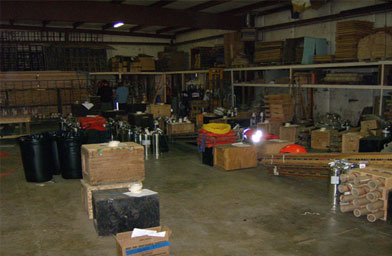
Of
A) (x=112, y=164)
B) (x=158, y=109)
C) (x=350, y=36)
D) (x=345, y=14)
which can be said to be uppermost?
(x=345, y=14)

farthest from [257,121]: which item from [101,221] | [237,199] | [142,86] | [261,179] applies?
[142,86]

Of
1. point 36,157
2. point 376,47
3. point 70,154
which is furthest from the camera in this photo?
point 376,47

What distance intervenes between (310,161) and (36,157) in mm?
5232

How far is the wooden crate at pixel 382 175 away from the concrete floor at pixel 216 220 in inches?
13.9

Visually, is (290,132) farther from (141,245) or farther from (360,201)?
(141,245)

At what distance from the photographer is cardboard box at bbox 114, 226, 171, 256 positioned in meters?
3.85

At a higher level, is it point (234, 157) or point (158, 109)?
point (158, 109)

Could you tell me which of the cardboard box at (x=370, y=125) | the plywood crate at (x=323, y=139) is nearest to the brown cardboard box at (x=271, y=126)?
the plywood crate at (x=323, y=139)

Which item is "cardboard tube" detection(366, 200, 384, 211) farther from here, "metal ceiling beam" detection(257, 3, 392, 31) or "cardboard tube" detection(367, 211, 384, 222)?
"metal ceiling beam" detection(257, 3, 392, 31)

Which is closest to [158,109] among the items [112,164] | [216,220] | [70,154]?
[70,154]

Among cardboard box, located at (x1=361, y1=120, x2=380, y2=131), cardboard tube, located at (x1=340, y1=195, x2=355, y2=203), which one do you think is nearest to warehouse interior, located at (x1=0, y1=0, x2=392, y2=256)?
cardboard tube, located at (x1=340, y1=195, x2=355, y2=203)

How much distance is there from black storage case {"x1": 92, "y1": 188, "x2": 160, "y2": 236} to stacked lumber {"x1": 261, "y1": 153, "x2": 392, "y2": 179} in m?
3.36

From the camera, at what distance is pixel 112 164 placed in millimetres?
5652

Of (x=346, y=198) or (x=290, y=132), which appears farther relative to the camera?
(x=290, y=132)
